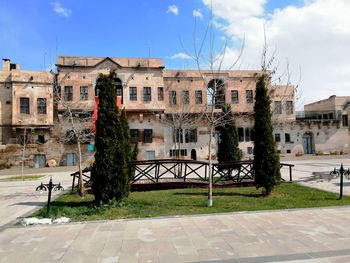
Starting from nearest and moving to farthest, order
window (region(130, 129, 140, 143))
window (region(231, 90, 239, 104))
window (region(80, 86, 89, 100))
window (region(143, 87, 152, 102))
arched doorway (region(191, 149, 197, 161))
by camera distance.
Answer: window (region(80, 86, 89, 100))
window (region(130, 129, 140, 143))
window (region(143, 87, 152, 102))
arched doorway (region(191, 149, 197, 161))
window (region(231, 90, 239, 104))

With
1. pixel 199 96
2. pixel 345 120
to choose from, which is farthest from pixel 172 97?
pixel 345 120

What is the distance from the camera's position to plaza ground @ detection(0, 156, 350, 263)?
5.41 metres

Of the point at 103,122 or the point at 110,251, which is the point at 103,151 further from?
the point at 110,251

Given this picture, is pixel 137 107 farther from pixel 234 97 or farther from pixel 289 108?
pixel 289 108

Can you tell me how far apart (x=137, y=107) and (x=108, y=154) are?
23.9 meters

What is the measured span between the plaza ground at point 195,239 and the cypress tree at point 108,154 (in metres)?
1.75

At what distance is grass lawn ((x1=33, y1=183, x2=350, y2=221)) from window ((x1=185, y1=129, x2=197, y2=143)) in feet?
73.0

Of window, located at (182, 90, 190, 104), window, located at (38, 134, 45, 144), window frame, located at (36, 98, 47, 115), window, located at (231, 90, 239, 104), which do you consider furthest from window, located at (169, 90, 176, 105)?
window, located at (38, 134, 45, 144)

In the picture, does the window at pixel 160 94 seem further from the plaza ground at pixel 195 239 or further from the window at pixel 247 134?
the plaza ground at pixel 195 239

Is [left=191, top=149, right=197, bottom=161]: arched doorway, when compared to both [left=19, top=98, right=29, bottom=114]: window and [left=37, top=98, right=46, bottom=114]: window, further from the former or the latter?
[left=19, top=98, right=29, bottom=114]: window

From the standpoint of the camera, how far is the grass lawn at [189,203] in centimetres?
895

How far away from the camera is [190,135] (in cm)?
3509

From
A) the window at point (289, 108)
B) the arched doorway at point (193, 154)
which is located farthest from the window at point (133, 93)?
the window at point (289, 108)

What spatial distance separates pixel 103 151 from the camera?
9.84 metres
